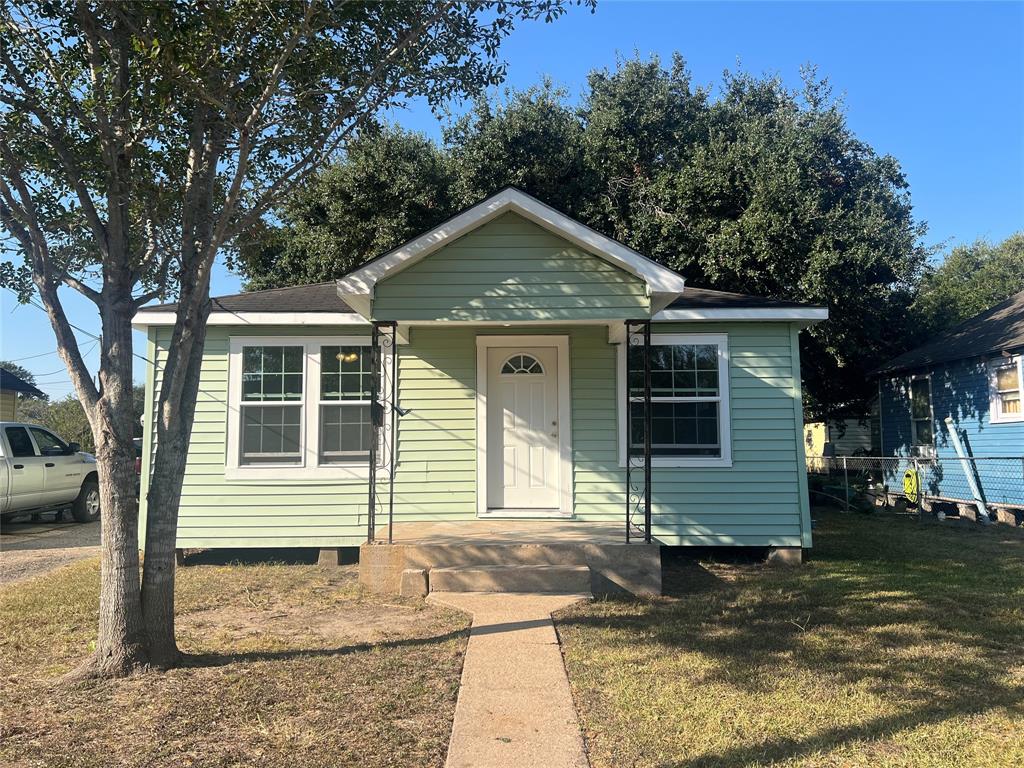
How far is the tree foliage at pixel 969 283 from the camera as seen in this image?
66.1 feet

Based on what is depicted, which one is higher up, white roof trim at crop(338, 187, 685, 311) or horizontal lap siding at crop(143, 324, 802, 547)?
white roof trim at crop(338, 187, 685, 311)

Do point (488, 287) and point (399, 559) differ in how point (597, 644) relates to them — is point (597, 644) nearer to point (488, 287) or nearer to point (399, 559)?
point (399, 559)

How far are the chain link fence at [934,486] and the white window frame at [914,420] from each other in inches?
13.9

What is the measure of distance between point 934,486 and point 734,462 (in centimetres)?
867

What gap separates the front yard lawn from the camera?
3.54m

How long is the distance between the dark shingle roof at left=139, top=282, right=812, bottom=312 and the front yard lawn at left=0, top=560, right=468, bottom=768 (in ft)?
11.6

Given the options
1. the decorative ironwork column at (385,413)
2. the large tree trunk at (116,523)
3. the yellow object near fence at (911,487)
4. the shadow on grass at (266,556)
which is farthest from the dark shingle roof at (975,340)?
the large tree trunk at (116,523)

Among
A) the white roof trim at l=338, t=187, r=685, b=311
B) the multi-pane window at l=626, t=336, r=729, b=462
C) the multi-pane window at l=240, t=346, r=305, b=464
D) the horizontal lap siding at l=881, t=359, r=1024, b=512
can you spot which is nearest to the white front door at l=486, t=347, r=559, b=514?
the multi-pane window at l=626, t=336, r=729, b=462

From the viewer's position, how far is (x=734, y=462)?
862 centimetres

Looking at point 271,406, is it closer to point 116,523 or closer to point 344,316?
point 344,316

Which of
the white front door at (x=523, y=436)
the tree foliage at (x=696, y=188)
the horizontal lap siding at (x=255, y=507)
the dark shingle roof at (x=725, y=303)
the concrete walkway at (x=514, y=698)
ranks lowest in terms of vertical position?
the concrete walkway at (x=514, y=698)

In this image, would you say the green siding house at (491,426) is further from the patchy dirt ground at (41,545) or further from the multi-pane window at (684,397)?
the patchy dirt ground at (41,545)

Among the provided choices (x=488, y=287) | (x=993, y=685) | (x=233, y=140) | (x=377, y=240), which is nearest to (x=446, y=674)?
(x=993, y=685)

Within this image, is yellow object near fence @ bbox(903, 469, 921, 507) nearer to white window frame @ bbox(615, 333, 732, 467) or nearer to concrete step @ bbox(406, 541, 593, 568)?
white window frame @ bbox(615, 333, 732, 467)
